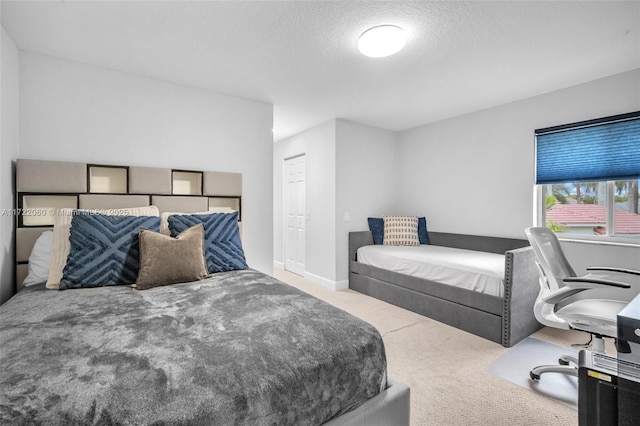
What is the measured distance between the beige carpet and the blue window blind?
159 centimetres

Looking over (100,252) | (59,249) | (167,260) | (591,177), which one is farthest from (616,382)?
(59,249)

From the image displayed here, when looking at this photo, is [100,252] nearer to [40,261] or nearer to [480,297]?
[40,261]

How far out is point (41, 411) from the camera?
757 mm

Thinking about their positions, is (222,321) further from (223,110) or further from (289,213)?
(289,213)

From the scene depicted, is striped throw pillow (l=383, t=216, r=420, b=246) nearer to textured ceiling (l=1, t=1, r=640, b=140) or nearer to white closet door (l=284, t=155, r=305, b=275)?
white closet door (l=284, t=155, r=305, b=275)

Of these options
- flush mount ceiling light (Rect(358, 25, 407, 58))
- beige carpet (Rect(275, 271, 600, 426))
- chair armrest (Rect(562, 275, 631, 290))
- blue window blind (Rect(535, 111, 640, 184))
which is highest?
flush mount ceiling light (Rect(358, 25, 407, 58))

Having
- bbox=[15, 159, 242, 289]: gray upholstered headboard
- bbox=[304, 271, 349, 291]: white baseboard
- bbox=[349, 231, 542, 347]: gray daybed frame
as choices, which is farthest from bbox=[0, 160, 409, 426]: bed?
bbox=[304, 271, 349, 291]: white baseboard

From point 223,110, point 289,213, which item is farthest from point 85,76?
point 289,213

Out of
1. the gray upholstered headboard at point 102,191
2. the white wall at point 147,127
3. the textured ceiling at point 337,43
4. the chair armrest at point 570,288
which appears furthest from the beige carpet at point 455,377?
the textured ceiling at point 337,43

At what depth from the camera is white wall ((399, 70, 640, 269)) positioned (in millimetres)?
2871

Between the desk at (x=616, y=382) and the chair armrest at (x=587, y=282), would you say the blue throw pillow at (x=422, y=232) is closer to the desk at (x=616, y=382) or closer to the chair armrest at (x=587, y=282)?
the chair armrest at (x=587, y=282)

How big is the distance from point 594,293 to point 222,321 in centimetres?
360

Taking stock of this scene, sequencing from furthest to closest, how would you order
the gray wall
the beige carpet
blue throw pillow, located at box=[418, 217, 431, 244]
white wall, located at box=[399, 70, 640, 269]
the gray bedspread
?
1. blue throw pillow, located at box=[418, 217, 431, 244]
2. white wall, located at box=[399, 70, 640, 269]
3. the gray wall
4. the beige carpet
5. the gray bedspread

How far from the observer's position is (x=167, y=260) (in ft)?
6.31
